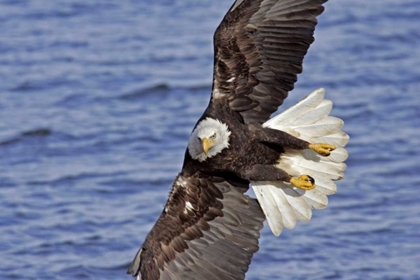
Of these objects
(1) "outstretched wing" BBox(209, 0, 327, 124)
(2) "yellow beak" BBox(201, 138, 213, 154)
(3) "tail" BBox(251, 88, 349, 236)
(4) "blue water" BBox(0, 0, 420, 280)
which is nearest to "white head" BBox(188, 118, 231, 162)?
(2) "yellow beak" BBox(201, 138, 213, 154)

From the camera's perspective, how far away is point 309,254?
9.28m

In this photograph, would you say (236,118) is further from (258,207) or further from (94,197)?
(94,197)

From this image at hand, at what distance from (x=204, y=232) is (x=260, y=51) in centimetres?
116

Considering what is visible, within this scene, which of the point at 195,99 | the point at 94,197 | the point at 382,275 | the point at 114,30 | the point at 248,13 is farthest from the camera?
the point at 114,30

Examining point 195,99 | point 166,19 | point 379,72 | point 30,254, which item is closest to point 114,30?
point 166,19

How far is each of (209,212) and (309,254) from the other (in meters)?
1.79

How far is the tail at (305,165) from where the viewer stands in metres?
7.64

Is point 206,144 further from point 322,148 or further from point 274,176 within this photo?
point 322,148

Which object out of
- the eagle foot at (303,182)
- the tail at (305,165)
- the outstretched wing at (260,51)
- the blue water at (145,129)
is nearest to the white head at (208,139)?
the outstretched wing at (260,51)

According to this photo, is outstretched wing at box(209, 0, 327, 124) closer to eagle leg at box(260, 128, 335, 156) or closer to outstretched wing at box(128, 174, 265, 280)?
eagle leg at box(260, 128, 335, 156)

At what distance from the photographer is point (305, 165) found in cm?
781

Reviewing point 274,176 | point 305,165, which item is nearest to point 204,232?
point 274,176

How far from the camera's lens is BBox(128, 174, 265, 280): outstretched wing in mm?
7539

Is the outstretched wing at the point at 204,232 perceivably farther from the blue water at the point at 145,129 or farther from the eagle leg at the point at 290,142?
the blue water at the point at 145,129
